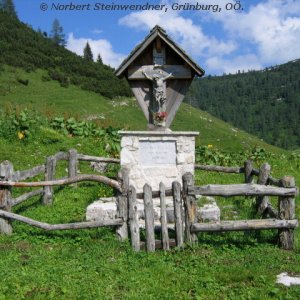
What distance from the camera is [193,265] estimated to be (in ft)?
24.0

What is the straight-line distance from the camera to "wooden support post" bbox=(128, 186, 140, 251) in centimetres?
802

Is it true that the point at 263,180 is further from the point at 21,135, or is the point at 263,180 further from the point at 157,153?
the point at 21,135

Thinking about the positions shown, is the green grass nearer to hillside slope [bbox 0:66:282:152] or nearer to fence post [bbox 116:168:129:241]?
fence post [bbox 116:168:129:241]

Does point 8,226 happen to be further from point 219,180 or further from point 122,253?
point 219,180

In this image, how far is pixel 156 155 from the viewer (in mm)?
11180

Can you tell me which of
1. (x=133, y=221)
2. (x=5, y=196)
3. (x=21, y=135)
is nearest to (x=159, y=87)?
(x=133, y=221)

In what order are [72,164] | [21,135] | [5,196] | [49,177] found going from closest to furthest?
[5,196]
[49,177]
[72,164]
[21,135]

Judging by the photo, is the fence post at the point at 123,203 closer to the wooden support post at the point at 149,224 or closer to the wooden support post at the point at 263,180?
the wooden support post at the point at 149,224

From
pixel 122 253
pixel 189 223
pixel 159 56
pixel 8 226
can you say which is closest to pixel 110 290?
pixel 122 253

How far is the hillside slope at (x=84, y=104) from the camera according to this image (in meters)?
46.2

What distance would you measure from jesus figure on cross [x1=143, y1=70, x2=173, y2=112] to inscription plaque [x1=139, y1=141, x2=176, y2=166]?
100cm

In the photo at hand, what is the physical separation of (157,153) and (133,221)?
11.1 feet

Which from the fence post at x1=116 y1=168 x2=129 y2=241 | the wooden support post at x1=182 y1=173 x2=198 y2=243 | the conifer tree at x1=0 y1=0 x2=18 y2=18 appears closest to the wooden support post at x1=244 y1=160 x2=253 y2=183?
the wooden support post at x1=182 y1=173 x2=198 y2=243

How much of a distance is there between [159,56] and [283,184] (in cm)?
499
